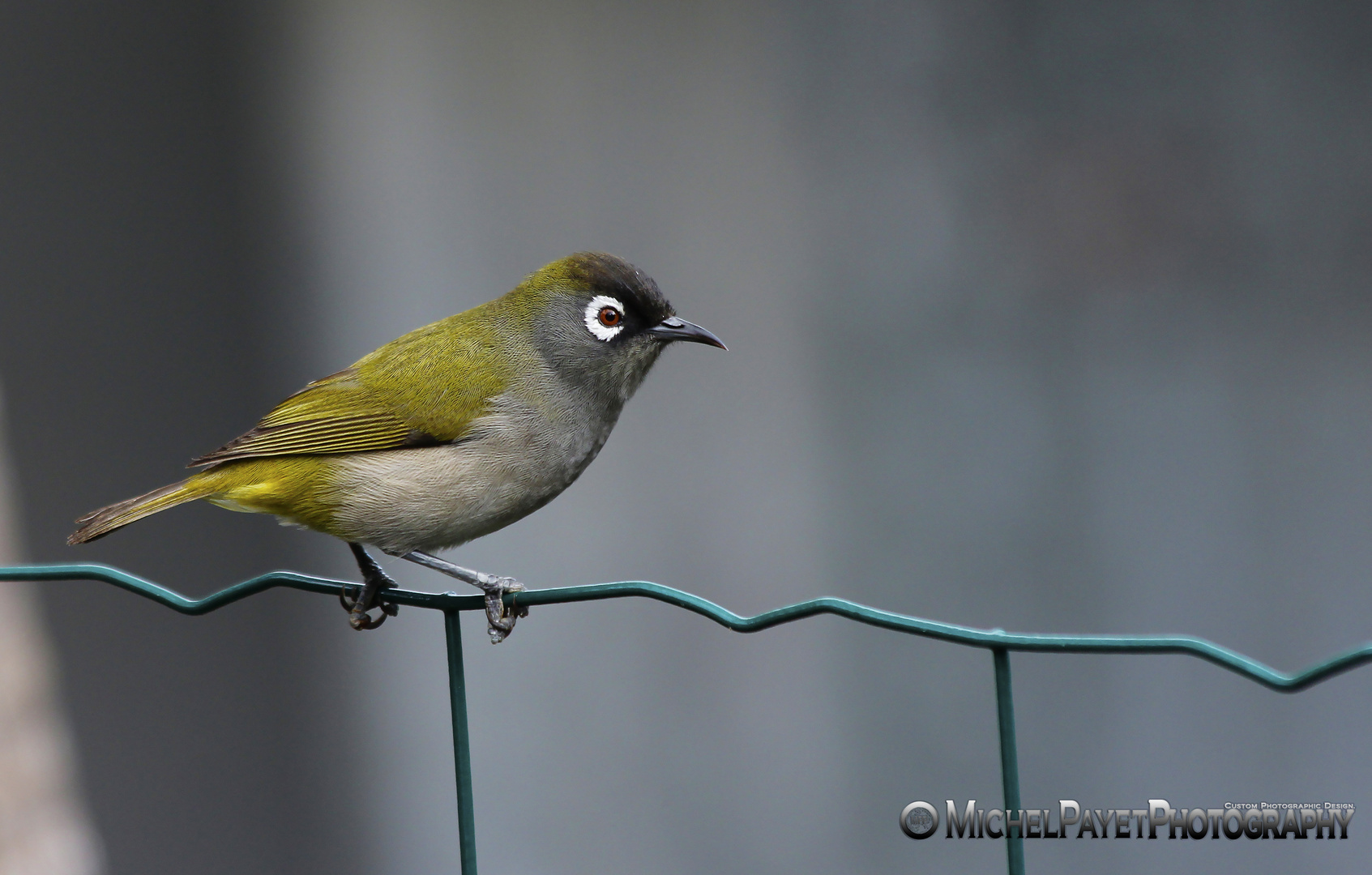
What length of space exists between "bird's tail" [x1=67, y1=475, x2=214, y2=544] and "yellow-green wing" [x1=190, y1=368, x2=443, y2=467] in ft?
0.21

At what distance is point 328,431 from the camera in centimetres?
297

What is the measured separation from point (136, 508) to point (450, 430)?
2.52ft

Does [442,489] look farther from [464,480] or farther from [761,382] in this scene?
[761,382]

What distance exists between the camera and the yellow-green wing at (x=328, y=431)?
293 centimetres

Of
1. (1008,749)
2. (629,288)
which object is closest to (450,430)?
(629,288)

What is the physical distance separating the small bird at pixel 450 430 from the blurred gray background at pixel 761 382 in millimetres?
1504

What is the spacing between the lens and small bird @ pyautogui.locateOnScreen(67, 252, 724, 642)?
9.34ft

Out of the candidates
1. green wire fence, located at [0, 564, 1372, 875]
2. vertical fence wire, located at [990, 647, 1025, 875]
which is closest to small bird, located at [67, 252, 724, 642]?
green wire fence, located at [0, 564, 1372, 875]

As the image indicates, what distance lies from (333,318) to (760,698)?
8.11 feet

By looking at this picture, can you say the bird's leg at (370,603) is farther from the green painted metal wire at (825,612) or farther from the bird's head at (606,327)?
the bird's head at (606,327)

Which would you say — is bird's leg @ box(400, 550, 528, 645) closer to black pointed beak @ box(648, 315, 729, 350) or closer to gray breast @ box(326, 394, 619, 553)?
gray breast @ box(326, 394, 619, 553)

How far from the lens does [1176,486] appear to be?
4312 mm

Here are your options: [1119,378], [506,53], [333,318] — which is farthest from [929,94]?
[333,318]

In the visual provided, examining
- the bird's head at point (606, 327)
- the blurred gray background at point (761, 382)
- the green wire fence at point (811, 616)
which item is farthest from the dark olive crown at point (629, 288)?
the blurred gray background at point (761, 382)
